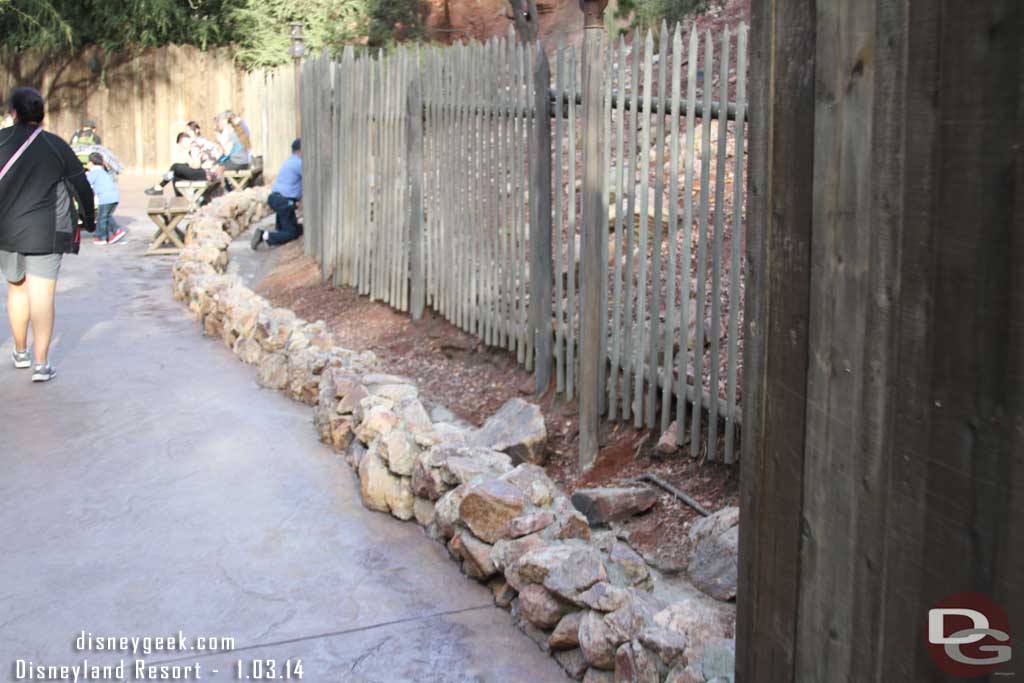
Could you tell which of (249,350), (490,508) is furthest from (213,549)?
(249,350)

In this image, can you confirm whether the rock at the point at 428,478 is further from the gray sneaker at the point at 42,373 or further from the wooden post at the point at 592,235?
the gray sneaker at the point at 42,373

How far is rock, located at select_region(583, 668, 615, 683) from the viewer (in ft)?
12.2

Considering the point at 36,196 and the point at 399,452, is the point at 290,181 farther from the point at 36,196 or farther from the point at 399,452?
the point at 399,452

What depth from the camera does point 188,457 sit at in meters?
6.55

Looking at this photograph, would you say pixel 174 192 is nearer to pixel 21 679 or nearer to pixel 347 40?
pixel 347 40

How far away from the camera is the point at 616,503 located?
5262 mm

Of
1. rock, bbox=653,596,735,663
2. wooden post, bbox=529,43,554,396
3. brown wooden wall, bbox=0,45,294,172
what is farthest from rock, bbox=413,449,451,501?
brown wooden wall, bbox=0,45,294,172

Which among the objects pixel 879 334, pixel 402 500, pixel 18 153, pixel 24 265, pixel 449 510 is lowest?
pixel 402 500

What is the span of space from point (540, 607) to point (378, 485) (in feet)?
5.72

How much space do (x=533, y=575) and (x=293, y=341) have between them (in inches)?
179

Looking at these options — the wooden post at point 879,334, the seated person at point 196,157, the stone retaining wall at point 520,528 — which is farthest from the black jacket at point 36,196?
the seated person at point 196,157

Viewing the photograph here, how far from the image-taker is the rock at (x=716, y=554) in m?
4.41

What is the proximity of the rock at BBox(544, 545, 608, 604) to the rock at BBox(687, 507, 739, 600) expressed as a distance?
0.57 meters

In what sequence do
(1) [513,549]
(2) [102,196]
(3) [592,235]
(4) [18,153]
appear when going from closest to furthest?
1. (1) [513,549]
2. (3) [592,235]
3. (4) [18,153]
4. (2) [102,196]
